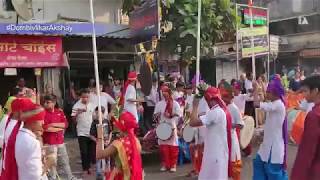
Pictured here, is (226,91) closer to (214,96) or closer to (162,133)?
(214,96)

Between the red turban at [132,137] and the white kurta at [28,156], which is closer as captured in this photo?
the white kurta at [28,156]

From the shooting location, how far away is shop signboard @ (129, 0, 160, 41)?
1135 centimetres

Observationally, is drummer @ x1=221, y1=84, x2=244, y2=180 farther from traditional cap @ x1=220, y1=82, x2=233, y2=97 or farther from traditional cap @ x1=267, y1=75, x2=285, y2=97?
traditional cap @ x1=267, y1=75, x2=285, y2=97

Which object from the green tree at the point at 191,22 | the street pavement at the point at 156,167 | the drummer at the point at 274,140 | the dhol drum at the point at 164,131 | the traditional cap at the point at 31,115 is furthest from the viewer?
the green tree at the point at 191,22

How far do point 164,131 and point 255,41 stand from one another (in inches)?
161

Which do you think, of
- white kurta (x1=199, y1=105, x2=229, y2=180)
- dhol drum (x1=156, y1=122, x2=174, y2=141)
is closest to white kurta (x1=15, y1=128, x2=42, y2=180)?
white kurta (x1=199, y1=105, x2=229, y2=180)

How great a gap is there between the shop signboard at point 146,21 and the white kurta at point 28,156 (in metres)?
6.71

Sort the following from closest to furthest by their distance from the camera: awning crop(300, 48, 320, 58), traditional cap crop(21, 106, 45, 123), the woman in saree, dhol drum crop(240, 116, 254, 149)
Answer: traditional cap crop(21, 106, 45, 123)
the woman in saree
dhol drum crop(240, 116, 254, 149)
awning crop(300, 48, 320, 58)

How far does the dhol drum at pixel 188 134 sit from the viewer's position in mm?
10312

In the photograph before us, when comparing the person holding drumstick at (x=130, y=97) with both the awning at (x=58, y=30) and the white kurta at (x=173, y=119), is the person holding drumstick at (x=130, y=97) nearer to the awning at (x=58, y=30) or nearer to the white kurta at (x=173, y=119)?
the white kurta at (x=173, y=119)

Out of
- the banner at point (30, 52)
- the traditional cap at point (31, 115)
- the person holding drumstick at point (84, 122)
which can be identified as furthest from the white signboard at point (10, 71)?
the traditional cap at point (31, 115)

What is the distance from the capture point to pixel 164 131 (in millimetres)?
10750

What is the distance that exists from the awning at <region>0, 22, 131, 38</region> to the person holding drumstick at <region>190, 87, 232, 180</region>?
749 centimetres

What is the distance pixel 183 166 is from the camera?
11.4m
